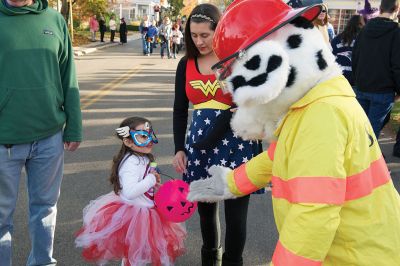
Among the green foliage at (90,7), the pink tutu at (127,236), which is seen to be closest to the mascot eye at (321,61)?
the pink tutu at (127,236)

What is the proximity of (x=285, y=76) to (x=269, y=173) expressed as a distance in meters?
0.64

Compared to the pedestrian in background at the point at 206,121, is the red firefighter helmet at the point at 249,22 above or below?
above

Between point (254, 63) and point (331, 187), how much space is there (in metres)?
0.46

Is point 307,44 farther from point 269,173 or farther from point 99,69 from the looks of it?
point 99,69

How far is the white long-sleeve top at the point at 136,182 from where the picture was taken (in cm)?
268

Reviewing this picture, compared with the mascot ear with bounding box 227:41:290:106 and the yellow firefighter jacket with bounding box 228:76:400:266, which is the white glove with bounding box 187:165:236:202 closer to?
the yellow firefighter jacket with bounding box 228:76:400:266

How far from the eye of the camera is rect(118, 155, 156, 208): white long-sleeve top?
8.79 ft

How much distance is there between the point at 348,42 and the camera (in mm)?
5922

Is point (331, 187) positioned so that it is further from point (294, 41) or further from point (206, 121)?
point (206, 121)

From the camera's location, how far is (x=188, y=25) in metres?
2.64

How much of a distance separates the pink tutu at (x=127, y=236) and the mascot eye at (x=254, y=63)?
1612 mm

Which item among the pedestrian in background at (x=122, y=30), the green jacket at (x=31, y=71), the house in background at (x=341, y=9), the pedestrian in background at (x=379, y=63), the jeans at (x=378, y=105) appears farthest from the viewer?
the house in background at (x=341, y=9)

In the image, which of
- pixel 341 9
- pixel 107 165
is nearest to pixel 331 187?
pixel 107 165

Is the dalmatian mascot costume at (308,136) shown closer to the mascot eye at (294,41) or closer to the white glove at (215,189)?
the mascot eye at (294,41)
